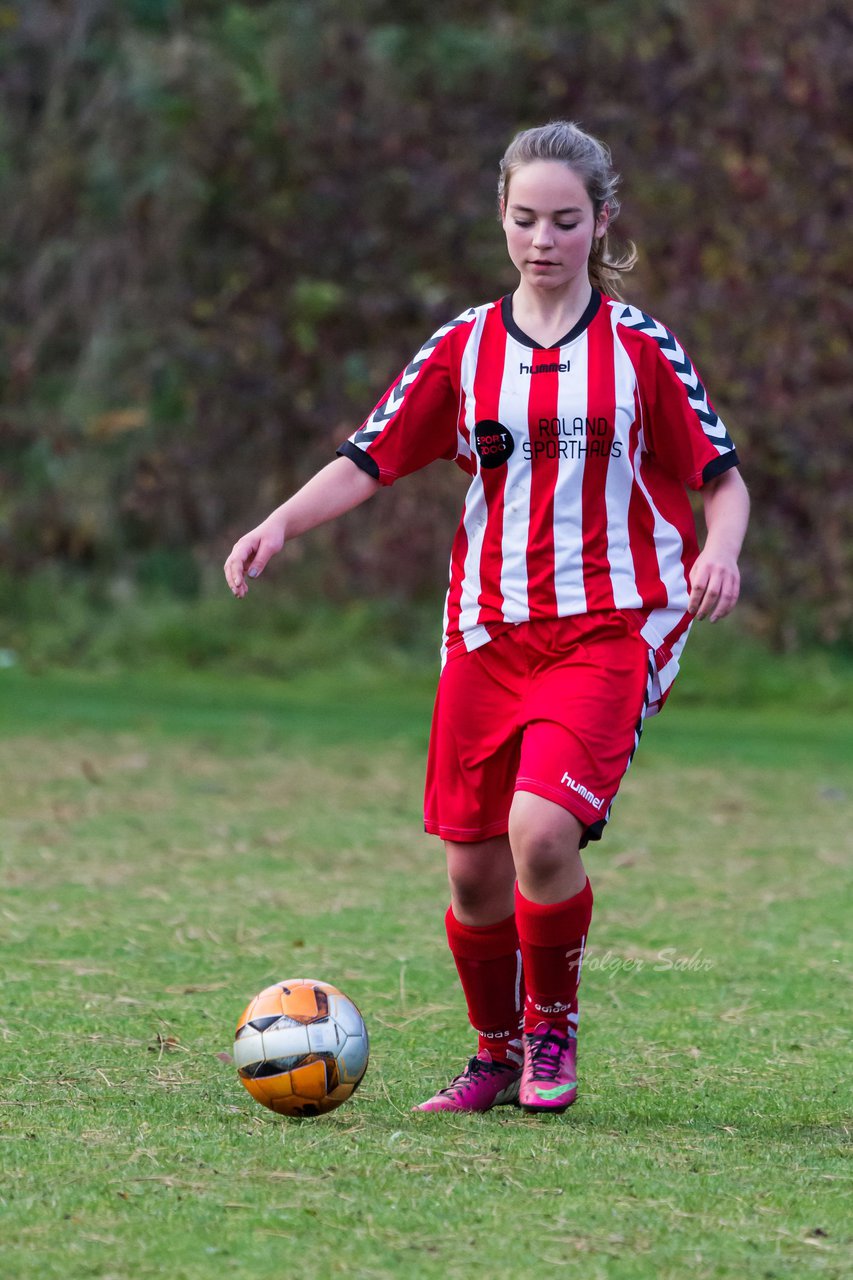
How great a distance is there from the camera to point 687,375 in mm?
3695

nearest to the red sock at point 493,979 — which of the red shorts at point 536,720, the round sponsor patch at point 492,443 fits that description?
the red shorts at point 536,720

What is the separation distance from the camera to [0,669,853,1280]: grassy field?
8.98ft

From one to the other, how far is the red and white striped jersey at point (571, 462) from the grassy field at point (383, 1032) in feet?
3.09

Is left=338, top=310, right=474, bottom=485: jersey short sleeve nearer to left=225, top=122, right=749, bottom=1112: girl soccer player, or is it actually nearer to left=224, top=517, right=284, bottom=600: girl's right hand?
left=225, top=122, right=749, bottom=1112: girl soccer player

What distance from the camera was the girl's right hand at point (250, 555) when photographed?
11.5 feet

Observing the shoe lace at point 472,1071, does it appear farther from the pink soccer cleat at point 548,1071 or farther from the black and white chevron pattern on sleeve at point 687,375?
the black and white chevron pattern on sleeve at point 687,375

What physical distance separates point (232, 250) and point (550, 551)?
1089cm

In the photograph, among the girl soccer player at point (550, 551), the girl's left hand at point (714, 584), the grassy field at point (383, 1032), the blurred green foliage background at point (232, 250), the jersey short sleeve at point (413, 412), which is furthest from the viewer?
the blurred green foliage background at point (232, 250)

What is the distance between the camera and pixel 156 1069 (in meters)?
3.86

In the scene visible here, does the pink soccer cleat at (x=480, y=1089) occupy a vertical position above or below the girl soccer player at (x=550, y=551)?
below

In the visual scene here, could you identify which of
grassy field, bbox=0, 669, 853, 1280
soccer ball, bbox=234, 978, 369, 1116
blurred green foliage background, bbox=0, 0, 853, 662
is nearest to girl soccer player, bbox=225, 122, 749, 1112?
soccer ball, bbox=234, 978, 369, 1116

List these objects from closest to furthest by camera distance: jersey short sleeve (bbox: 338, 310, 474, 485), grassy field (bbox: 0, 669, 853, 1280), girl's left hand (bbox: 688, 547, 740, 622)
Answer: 1. grassy field (bbox: 0, 669, 853, 1280)
2. girl's left hand (bbox: 688, 547, 740, 622)
3. jersey short sleeve (bbox: 338, 310, 474, 485)

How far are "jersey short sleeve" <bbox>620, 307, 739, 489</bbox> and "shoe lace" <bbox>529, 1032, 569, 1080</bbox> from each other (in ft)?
3.69

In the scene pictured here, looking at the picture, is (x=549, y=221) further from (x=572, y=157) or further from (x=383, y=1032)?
(x=383, y=1032)
